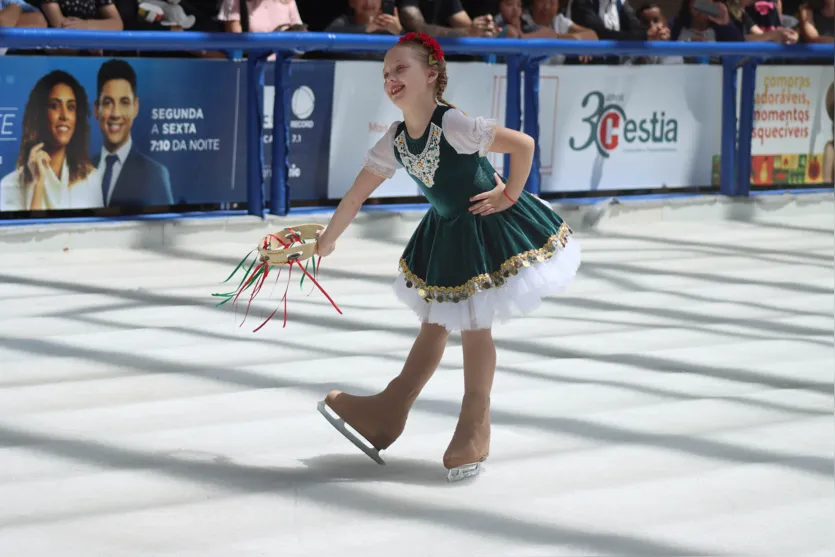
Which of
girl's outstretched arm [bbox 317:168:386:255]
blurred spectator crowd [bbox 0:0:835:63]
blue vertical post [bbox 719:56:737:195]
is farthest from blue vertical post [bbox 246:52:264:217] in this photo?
girl's outstretched arm [bbox 317:168:386:255]

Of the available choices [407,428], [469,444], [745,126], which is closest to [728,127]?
[745,126]

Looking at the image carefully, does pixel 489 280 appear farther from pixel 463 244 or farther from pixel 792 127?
pixel 792 127

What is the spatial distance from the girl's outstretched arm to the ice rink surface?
63cm

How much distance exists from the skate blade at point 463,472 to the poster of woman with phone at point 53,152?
4120mm

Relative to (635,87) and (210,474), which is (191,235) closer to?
(635,87)

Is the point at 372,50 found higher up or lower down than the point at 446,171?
higher up

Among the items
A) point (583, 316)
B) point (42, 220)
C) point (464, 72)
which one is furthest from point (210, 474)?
point (464, 72)

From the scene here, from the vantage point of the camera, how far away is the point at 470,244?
360cm

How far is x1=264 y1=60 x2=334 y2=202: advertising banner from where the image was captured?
777cm

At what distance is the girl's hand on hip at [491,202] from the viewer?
11.8 ft

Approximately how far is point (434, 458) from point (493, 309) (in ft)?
1.74

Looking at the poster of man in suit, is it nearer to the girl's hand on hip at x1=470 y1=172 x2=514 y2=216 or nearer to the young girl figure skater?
the young girl figure skater

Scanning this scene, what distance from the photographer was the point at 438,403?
4371 mm

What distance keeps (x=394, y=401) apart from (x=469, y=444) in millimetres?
291
